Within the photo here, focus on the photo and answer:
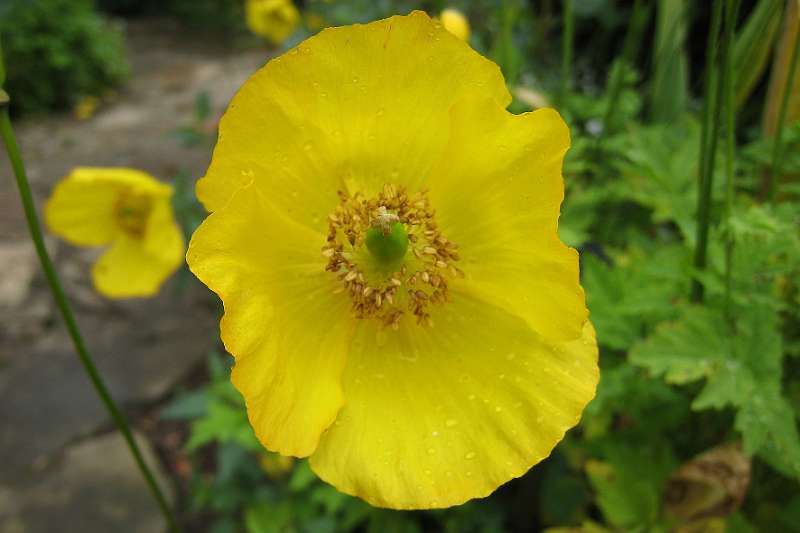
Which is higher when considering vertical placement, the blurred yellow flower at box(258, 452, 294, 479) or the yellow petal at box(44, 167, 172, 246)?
the yellow petal at box(44, 167, 172, 246)

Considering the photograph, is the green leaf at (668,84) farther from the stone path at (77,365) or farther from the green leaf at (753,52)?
the stone path at (77,365)

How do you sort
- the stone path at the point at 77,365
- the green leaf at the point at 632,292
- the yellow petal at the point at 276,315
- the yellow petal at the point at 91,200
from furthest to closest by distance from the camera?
the stone path at the point at 77,365 → the yellow petal at the point at 91,200 → the green leaf at the point at 632,292 → the yellow petal at the point at 276,315

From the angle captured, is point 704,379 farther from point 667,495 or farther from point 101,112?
point 101,112

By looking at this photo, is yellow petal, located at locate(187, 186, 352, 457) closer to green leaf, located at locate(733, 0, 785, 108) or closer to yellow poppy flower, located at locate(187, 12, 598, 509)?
yellow poppy flower, located at locate(187, 12, 598, 509)

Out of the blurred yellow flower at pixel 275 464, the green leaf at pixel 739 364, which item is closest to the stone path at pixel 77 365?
the blurred yellow flower at pixel 275 464

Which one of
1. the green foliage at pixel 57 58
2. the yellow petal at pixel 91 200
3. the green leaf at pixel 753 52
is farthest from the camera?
the green foliage at pixel 57 58

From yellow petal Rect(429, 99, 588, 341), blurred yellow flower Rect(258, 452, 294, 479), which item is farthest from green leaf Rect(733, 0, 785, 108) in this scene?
blurred yellow flower Rect(258, 452, 294, 479)

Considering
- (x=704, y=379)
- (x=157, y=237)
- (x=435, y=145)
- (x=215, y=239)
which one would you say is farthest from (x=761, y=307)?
(x=157, y=237)
